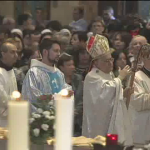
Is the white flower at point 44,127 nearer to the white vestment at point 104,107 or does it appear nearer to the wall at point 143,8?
the white vestment at point 104,107

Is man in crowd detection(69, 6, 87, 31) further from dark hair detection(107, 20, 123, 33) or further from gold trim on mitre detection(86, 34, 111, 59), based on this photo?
gold trim on mitre detection(86, 34, 111, 59)

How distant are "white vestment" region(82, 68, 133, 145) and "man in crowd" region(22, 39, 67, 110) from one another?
0.40 meters

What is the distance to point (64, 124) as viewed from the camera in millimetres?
2365

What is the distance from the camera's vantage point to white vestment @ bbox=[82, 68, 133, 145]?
25.3ft

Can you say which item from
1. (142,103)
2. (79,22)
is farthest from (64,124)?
(79,22)

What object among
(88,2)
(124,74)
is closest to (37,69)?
(124,74)

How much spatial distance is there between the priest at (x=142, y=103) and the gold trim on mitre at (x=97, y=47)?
1.61ft

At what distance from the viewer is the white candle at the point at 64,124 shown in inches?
92.2

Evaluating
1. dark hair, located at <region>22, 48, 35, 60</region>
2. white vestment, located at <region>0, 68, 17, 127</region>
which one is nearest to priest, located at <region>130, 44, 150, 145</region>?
white vestment, located at <region>0, 68, 17, 127</region>

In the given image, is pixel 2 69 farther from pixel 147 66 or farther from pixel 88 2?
pixel 88 2

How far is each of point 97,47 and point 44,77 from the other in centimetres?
75

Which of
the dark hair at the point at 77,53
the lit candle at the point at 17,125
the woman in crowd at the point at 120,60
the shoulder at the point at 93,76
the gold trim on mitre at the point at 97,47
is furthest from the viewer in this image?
the dark hair at the point at 77,53

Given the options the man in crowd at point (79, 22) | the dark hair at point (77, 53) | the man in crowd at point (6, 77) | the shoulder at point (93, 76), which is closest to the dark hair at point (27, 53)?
the dark hair at point (77, 53)

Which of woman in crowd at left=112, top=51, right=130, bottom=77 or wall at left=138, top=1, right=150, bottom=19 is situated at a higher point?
woman in crowd at left=112, top=51, right=130, bottom=77
